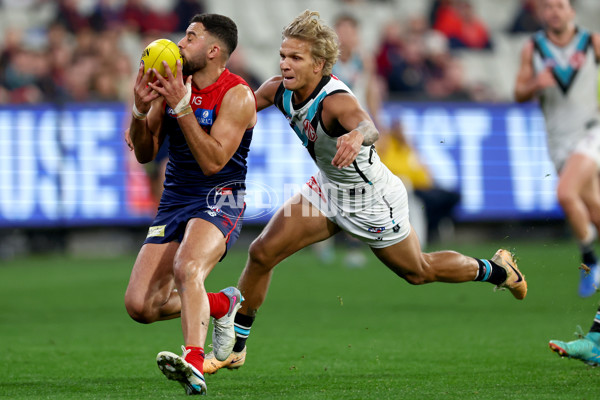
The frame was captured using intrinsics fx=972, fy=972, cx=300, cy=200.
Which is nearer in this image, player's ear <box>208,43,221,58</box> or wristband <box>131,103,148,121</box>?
wristband <box>131,103,148,121</box>

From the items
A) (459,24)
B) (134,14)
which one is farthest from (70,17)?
(459,24)

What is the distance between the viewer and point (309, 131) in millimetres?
6426

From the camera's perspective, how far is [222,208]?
255 inches

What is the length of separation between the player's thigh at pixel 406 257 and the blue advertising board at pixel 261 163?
8.35 m

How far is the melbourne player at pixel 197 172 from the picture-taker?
6033mm

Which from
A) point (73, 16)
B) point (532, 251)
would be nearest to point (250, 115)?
point (532, 251)

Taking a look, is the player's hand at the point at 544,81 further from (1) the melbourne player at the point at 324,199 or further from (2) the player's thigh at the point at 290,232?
(2) the player's thigh at the point at 290,232

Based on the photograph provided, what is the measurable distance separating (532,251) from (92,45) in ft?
28.5

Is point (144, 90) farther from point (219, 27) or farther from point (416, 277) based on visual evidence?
point (416, 277)

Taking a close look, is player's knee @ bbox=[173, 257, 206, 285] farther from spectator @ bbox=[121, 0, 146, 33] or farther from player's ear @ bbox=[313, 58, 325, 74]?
spectator @ bbox=[121, 0, 146, 33]

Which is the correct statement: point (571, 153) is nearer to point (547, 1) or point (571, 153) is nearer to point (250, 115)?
point (547, 1)

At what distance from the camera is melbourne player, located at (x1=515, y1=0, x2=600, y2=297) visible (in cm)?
989

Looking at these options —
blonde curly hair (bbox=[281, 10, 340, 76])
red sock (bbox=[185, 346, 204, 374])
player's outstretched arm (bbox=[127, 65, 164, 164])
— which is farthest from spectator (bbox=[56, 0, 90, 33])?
red sock (bbox=[185, 346, 204, 374])

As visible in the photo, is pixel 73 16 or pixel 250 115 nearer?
pixel 250 115
